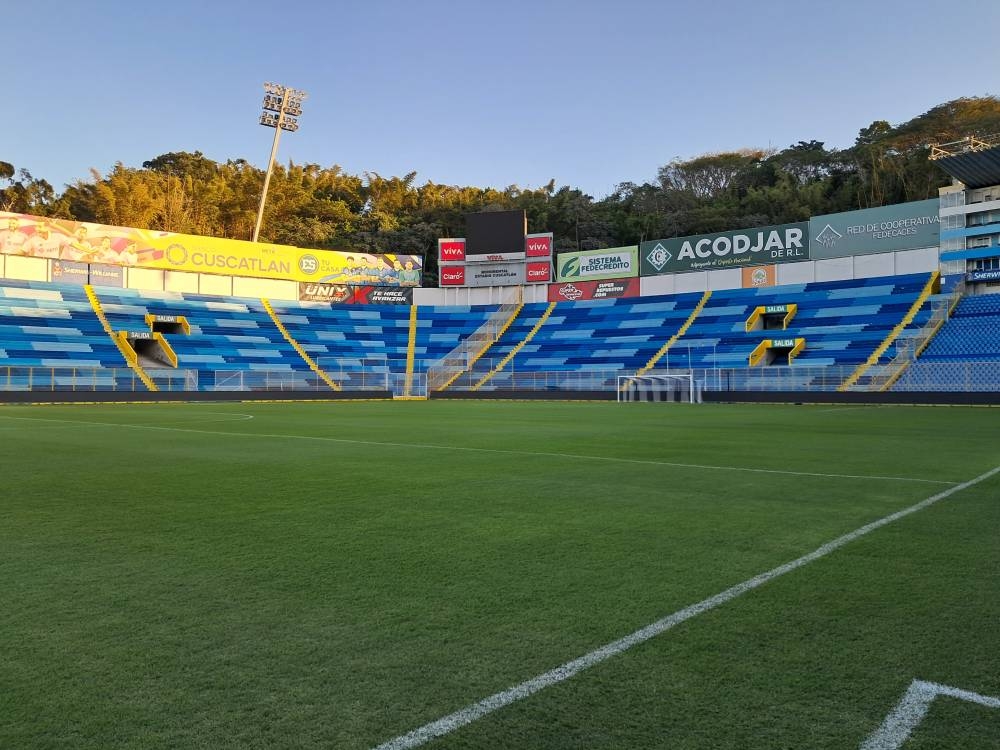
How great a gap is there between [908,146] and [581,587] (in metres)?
70.4

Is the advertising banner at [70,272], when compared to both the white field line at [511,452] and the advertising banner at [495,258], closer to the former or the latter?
the advertising banner at [495,258]

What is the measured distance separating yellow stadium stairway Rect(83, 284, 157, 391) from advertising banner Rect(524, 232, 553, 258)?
27.5 metres

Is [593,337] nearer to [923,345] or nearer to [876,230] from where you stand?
[876,230]

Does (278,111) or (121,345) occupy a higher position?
(278,111)

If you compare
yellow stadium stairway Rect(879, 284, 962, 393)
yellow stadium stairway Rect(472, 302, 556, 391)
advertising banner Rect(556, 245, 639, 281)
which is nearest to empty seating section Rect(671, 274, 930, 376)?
yellow stadium stairway Rect(879, 284, 962, 393)

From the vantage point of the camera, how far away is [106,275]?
145 ft

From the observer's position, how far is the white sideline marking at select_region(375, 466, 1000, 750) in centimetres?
224

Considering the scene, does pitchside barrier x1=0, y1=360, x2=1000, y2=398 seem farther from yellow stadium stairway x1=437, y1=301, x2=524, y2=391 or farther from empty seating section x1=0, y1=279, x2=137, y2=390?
yellow stadium stairway x1=437, y1=301, x2=524, y2=391

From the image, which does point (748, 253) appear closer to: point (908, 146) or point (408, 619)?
point (908, 146)

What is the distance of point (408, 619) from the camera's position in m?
3.29

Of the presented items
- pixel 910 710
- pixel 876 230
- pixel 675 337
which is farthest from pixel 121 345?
pixel 876 230

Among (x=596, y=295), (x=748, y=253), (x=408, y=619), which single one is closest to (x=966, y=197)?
(x=748, y=253)

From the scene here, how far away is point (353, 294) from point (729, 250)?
27.0 metres

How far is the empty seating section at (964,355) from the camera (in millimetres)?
28844
